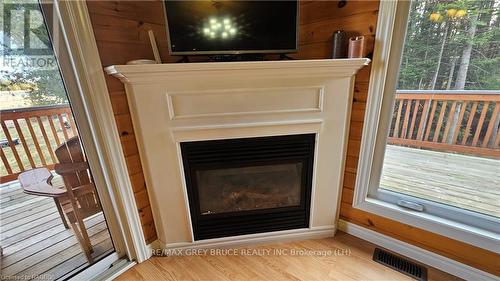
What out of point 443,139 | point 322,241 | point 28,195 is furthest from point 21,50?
point 443,139

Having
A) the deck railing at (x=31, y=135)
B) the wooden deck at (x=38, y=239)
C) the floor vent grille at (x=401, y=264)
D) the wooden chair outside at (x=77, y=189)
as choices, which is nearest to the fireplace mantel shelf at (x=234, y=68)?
the deck railing at (x=31, y=135)

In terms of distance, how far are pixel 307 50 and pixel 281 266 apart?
1456mm

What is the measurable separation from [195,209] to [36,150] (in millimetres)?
919

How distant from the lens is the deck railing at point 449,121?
1.20 m

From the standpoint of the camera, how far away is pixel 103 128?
3.95 ft

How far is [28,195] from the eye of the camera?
3.79 feet

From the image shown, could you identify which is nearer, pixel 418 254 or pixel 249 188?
pixel 418 254

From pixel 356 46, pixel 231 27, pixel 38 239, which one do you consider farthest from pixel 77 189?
pixel 356 46

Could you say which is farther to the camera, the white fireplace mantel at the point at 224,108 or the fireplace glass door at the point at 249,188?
the fireplace glass door at the point at 249,188

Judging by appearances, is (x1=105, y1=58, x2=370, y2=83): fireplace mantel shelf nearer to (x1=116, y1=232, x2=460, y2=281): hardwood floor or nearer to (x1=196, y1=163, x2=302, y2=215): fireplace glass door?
(x1=196, y1=163, x2=302, y2=215): fireplace glass door

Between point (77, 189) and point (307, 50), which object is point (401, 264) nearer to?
point (307, 50)

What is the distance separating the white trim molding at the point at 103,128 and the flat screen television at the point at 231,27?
39 cm

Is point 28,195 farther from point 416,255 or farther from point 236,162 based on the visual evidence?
point 416,255

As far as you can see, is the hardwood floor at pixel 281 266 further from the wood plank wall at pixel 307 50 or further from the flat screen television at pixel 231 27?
the flat screen television at pixel 231 27
